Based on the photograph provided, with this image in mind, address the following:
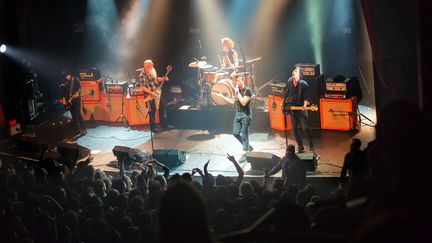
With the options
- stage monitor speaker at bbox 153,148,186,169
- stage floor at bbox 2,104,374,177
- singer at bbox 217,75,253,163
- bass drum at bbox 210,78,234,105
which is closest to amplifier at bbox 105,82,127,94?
stage floor at bbox 2,104,374,177

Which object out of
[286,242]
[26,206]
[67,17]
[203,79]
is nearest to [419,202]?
[286,242]

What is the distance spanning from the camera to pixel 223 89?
15008 mm

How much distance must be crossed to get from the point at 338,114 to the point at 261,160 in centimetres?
314

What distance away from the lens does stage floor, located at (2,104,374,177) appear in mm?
12281

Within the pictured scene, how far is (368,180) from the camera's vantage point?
3.68 meters

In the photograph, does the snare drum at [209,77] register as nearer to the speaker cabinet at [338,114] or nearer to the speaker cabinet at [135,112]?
the speaker cabinet at [135,112]

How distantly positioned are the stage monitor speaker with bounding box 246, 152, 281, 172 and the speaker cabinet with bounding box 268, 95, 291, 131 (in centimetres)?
280

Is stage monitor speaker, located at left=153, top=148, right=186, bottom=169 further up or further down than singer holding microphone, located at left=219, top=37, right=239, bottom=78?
further down

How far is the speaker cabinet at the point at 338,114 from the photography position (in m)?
13.7

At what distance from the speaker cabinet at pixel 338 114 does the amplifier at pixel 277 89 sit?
0.94m

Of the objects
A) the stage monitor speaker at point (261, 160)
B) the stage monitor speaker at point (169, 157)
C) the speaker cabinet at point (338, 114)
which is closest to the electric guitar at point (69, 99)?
the stage monitor speaker at point (169, 157)

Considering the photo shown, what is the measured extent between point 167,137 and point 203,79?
2043 mm

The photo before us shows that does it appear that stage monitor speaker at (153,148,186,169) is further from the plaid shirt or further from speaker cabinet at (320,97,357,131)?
speaker cabinet at (320,97,357,131)

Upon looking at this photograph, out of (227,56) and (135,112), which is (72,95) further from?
(227,56)
